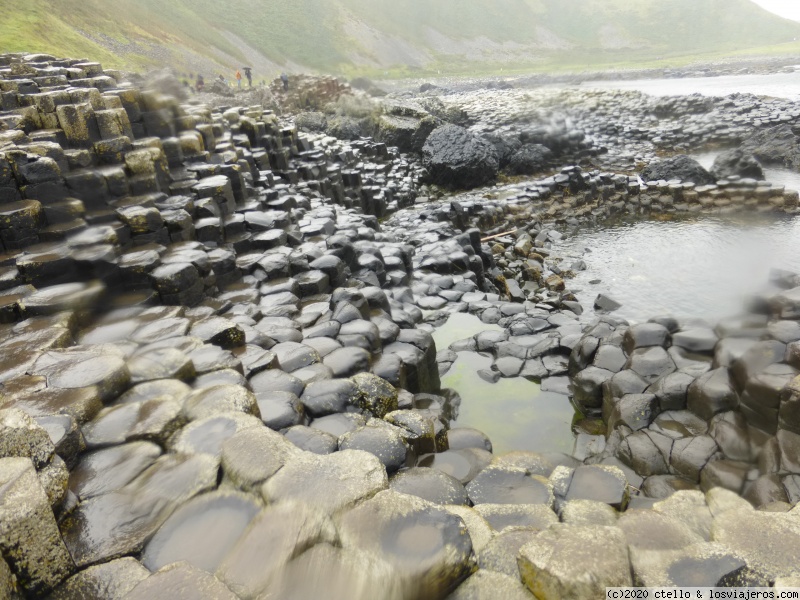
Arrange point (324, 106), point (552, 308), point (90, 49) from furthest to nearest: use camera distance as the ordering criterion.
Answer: point (90, 49)
point (324, 106)
point (552, 308)

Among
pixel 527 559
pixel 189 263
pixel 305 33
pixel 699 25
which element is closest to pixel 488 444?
pixel 527 559

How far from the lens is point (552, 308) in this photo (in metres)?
8.59

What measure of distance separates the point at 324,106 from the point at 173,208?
73.4 ft

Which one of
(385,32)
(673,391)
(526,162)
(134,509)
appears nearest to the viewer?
(134,509)

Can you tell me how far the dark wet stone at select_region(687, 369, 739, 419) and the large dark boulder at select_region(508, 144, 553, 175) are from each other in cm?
1551

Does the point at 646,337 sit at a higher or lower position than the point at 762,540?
lower

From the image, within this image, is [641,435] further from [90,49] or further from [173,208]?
[90,49]

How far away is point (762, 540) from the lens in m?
2.65

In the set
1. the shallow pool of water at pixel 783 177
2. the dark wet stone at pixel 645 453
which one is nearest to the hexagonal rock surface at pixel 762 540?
the dark wet stone at pixel 645 453

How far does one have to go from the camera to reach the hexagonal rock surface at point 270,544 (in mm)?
2127

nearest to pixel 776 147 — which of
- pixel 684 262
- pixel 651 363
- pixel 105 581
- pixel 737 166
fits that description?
pixel 737 166

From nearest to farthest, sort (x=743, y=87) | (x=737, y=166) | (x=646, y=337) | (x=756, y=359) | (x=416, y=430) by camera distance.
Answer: (x=416, y=430), (x=756, y=359), (x=646, y=337), (x=737, y=166), (x=743, y=87)

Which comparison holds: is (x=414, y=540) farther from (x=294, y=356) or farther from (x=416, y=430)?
(x=294, y=356)

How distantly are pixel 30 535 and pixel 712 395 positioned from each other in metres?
5.49
